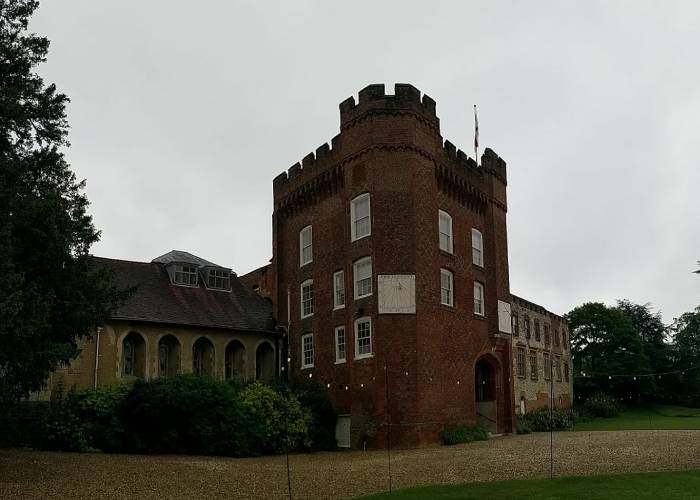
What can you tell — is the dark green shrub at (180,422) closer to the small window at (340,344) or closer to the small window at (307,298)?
the small window at (340,344)

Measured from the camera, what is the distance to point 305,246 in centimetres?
3572

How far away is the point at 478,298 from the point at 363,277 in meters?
6.63

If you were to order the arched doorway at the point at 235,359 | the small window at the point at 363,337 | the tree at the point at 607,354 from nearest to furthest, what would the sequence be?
the small window at the point at 363,337
the arched doorway at the point at 235,359
the tree at the point at 607,354

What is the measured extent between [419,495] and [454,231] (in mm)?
18400

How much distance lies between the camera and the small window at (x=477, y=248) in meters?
35.1

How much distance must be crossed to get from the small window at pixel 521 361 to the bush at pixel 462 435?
56.8 ft

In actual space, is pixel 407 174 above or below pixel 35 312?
above

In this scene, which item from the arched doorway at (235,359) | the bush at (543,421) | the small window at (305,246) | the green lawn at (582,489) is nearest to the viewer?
the green lawn at (582,489)

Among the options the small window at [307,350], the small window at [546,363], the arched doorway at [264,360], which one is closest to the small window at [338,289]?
the small window at [307,350]

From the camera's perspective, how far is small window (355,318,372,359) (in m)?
30.0

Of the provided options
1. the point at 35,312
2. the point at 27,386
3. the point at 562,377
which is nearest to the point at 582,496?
the point at 35,312

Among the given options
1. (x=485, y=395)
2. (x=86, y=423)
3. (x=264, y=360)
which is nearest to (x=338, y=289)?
(x=264, y=360)

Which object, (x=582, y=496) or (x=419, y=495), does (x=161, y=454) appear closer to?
(x=419, y=495)

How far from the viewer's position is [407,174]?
30438 millimetres
